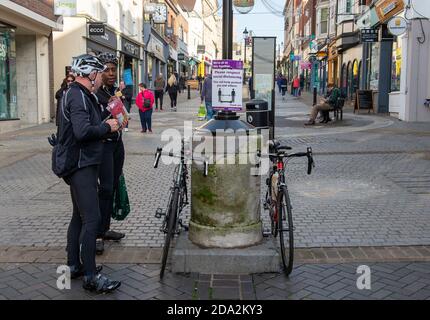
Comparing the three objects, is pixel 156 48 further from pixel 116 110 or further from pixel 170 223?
pixel 170 223

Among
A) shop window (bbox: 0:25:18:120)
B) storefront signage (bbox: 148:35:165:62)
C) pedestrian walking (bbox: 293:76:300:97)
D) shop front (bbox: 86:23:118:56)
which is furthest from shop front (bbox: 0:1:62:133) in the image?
pedestrian walking (bbox: 293:76:300:97)

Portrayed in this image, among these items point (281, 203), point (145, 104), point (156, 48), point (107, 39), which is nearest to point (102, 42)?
point (107, 39)

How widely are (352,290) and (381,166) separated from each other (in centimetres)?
607

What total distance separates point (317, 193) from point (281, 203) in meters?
3.13

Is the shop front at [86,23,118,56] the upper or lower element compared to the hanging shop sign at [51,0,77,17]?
lower

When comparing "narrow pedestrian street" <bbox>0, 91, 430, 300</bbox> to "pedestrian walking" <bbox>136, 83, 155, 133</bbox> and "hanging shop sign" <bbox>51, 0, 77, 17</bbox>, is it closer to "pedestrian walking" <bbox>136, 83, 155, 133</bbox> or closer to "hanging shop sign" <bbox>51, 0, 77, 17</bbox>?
"pedestrian walking" <bbox>136, 83, 155, 133</bbox>

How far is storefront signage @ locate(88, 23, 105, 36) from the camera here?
72.8 ft

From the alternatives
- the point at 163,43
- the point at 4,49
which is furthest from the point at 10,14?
the point at 163,43

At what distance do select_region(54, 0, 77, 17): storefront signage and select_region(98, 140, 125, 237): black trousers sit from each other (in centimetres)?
1491

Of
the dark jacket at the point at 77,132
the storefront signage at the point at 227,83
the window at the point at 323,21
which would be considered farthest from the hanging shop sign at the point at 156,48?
the dark jacket at the point at 77,132

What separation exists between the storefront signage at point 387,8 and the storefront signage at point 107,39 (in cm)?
1139

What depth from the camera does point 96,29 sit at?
22250 mm

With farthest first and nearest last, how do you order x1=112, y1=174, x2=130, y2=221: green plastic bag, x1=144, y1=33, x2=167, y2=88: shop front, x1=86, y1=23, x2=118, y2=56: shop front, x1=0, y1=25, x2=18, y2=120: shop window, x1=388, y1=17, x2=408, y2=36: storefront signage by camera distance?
x1=144, y1=33, x2=167, y2=88: shop front → x1=86, y1=23, x2=118, y2=56: shop front → x1=388, y1=17, x2=408, y2=36: storefront signage → x1=0, y1=25, x2=18, y2=120: shop window → x1=112, y1=174, x2=130, y2=221: green plastic bag

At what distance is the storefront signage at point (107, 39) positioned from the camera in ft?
77.0
